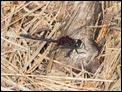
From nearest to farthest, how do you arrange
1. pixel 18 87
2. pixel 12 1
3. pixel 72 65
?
pixel 18 87, pixel 72 65, pixel 12 1

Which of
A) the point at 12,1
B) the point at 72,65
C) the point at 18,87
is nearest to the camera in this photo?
the point at 18,87

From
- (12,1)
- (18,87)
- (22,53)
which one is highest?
Answer: (12,1)

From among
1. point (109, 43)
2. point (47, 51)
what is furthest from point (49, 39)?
point (109, 43)

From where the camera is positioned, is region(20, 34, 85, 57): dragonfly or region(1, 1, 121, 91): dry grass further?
region(20, 34, 85, 57): dragonfly

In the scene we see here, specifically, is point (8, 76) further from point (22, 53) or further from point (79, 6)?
point (79, 6)

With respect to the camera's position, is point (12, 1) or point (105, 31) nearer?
point (105, 31)

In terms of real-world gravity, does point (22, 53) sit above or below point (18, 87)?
above

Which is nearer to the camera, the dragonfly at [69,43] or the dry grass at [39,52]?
the dry grass at [39,52]

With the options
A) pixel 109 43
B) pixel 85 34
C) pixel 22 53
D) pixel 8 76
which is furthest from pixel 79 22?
pixel 8 76
